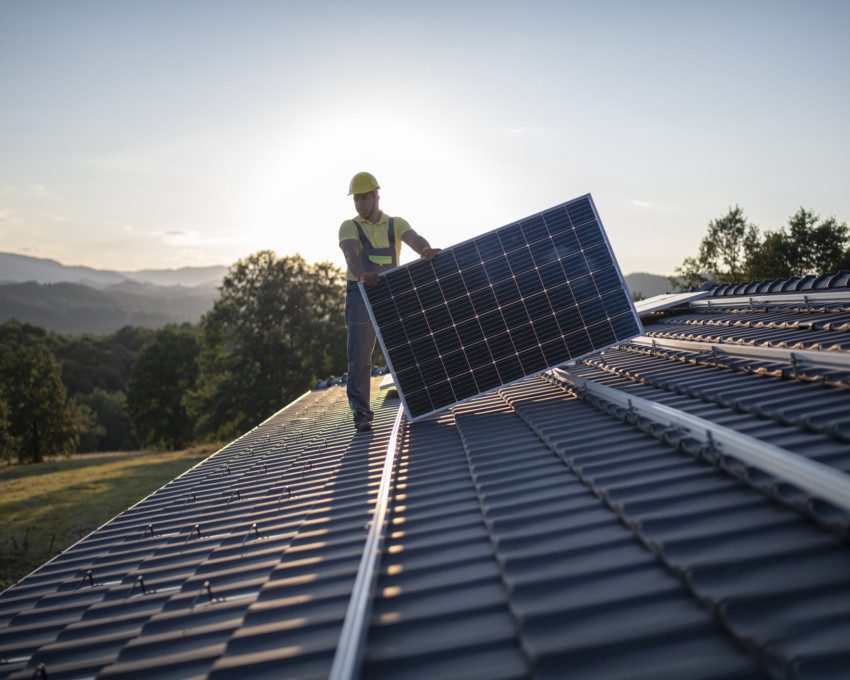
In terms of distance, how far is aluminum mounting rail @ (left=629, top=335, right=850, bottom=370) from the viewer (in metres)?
5.89

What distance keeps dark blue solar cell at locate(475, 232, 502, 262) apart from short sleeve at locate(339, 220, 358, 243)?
1660 mm

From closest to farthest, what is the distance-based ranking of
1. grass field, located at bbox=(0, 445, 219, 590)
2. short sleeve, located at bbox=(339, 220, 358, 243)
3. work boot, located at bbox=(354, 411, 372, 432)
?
1. short sleeve, located at bbox=(339, 220, 358, 243)
2. work boot, located at bbox=(354, 411, 372, 432)
3. grass field, located at bbox=(0, 445, 219, 590)

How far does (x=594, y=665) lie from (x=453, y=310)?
596cm

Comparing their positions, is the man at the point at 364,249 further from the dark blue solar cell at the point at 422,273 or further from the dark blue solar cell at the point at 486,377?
the dark blue solar cell at the point at 486,377

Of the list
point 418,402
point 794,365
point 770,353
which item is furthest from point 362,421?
point 794,365

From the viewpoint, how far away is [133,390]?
76688 mm

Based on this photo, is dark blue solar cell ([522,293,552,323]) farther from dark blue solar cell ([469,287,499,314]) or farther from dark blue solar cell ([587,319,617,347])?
dark blue solar cell ([587,319,617,347])

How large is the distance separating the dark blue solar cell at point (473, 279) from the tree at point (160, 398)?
72580 millimetres

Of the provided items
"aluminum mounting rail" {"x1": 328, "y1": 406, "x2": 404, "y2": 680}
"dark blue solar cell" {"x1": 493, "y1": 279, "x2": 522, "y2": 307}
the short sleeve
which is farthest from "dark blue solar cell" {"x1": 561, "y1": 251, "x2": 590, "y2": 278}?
"aluminum mounting rail" {"x1": 328, "y1": 406, "x2": 404, "y2": 680}

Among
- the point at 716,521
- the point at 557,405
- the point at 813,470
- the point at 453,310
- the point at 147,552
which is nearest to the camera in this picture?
the point at 813,470

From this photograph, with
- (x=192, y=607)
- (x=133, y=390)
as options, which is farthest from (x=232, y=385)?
(x=192, y=607)

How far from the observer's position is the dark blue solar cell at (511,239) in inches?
330

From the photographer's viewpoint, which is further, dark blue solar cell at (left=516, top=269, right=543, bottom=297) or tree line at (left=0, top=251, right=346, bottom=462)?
tree line at (left=0, top=251, right=346, bottom=462)

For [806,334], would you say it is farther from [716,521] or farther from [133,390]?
[133,390]
